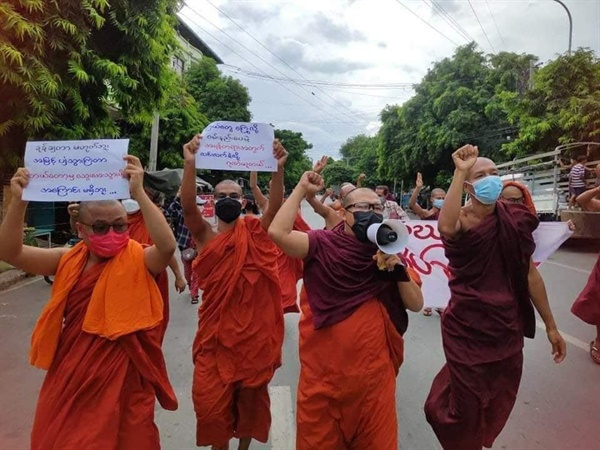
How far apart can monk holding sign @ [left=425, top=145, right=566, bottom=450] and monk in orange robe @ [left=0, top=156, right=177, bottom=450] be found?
5.07ft

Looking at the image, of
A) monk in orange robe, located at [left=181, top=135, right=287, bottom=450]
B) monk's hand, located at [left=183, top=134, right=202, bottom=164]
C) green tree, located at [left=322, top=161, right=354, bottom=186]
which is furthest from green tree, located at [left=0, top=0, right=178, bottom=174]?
green tree, located at [left=322, top=161, right=354, bottom=186]

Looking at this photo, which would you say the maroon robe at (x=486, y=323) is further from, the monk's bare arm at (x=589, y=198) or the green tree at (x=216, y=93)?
the green tree at (x=216, y=93)

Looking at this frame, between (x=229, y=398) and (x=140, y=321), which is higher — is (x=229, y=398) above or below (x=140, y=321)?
below

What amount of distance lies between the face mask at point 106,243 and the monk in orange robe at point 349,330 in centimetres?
73

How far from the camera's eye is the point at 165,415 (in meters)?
3.51

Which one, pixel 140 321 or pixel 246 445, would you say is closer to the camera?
pixel 140 321

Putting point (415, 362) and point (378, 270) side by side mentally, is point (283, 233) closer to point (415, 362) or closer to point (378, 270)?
point (378, 270)

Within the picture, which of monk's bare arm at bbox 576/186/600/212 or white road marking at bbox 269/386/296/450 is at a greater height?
monk's bare arm at bbox 576/186/600/212

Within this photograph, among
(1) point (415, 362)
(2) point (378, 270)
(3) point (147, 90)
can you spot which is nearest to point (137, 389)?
(2) point (378, 270)

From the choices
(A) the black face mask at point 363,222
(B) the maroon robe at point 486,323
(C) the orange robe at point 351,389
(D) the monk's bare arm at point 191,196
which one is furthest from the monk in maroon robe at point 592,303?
(D) the monk's bare arm at point 191,196

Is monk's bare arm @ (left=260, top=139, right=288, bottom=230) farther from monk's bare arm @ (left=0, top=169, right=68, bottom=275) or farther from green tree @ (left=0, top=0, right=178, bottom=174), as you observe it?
green tree @ (left=0, top=0, right=178, bottom=174)

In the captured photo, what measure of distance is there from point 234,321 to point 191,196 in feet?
2.72

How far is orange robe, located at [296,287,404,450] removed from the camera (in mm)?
2279

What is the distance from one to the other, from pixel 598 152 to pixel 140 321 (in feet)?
51.0
